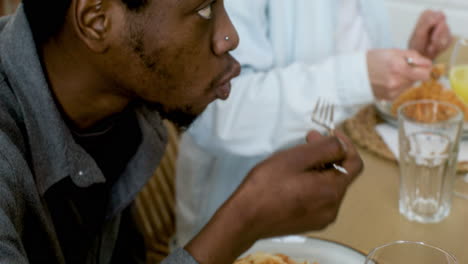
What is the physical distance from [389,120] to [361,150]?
0.10m

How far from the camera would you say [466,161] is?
97cm

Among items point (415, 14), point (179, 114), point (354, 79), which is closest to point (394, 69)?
point (354, 79)

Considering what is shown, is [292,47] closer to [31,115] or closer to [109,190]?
[109,190]

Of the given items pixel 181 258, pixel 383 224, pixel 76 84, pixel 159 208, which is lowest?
pixel 159 208

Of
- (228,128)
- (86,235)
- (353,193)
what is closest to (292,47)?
(228,128)

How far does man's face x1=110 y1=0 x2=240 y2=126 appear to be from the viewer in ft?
2.30

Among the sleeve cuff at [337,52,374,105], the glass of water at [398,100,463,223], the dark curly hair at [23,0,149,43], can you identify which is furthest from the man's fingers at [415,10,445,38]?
the dark curly hair at [23,0,149,43]

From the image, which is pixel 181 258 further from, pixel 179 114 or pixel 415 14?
pixel 415 14

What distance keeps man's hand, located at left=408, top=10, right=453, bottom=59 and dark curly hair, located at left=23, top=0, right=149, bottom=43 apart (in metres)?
0.79

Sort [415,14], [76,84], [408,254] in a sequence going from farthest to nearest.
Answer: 1. [415,14]
2. [76,84]
3. [408,254]

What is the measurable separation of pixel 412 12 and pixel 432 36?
102 centimetres

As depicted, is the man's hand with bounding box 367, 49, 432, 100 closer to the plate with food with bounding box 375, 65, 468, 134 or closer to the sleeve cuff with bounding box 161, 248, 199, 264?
the plate with food with bounding box 375, 65, 468, 134

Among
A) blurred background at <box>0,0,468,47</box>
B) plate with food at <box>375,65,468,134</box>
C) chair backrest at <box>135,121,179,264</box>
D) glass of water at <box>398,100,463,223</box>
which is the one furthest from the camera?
blurred background at <box>0,0,468,47</box>

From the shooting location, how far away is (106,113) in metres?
0.87
